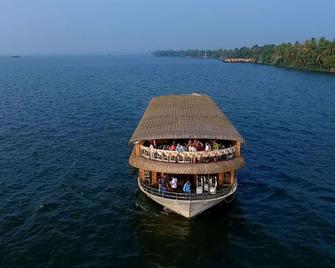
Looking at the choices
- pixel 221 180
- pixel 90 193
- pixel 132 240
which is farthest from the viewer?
pixel 90 193

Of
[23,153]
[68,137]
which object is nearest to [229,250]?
[23,153]

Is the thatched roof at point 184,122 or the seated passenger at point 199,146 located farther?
the seated passenger at point 199,146

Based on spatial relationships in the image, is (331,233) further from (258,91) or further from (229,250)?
(258,91)

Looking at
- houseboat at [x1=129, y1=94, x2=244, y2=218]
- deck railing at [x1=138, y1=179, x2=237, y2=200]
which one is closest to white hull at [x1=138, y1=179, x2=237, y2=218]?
houseboat at [x1=129, y1=94, x2=244, y2=218]

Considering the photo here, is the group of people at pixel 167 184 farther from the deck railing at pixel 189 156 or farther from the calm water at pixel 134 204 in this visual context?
the calm water at pixel 134 204

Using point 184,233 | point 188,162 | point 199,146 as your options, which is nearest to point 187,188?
point 188,162

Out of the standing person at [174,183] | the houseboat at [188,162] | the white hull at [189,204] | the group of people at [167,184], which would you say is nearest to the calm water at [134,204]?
the white hull at [189,204]

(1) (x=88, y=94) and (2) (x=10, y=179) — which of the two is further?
(1) (x=88, y=94)
